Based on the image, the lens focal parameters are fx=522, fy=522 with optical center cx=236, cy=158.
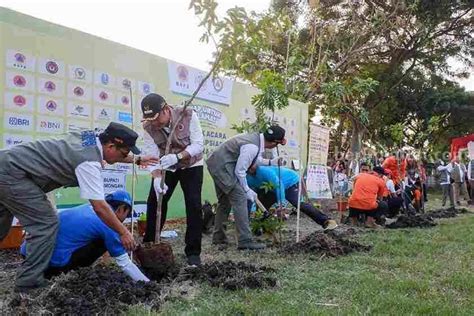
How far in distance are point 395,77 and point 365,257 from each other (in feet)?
59.5

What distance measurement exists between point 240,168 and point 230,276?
1884 mm

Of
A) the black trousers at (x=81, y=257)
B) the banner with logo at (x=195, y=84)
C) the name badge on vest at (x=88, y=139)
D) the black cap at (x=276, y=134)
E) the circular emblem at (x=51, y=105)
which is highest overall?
the banner with logo at (x=195, y=84)

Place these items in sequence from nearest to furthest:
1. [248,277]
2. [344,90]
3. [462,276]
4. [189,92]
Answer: [248,277], [462,276], [189,92], [344,90]

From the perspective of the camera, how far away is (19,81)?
Answer: 5.67 m

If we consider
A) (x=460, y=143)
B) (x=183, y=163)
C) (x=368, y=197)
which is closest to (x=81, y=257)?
(x=183, y=163)

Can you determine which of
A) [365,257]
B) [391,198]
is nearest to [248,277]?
[365,257]

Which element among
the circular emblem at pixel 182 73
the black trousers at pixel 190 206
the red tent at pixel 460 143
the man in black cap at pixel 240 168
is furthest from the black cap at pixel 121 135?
the red tent at pixel 460 143

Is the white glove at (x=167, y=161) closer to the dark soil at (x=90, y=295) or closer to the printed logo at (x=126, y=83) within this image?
the dark soil at (x=90, y=295)

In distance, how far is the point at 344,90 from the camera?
8.90 meters

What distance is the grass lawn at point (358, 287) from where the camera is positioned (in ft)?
10.3

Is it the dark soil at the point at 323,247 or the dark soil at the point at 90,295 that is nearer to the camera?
the dark soil at the point at 90,295

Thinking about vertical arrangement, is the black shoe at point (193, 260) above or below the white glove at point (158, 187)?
below

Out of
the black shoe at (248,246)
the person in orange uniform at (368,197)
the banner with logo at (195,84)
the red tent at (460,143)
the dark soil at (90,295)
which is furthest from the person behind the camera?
the red tent at (460,143)

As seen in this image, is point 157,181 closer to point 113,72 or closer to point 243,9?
point 243,9
